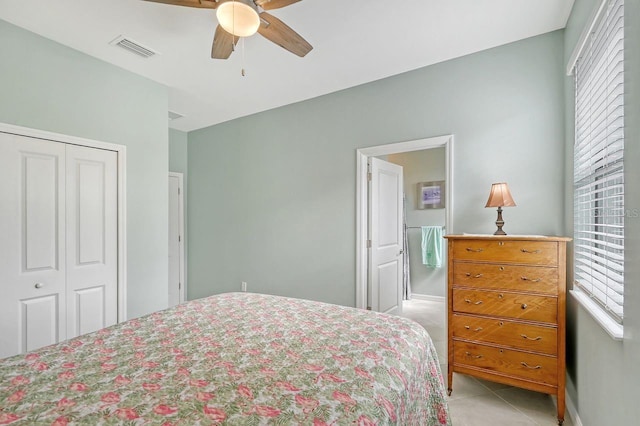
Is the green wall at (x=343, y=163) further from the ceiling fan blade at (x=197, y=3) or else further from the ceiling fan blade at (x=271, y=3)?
the ceiling fan blade at (x=197, y=3)

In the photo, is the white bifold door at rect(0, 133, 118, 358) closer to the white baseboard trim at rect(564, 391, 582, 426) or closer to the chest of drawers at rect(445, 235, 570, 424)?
the chest of drawers at rect(445, 235, 570, 424)

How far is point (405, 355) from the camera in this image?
141cm

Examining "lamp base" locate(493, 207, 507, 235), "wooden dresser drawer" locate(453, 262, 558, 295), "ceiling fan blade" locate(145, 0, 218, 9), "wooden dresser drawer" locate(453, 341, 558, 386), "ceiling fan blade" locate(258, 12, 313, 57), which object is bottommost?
"wooden dresser drawer" locate(453, 341, 558, 386)

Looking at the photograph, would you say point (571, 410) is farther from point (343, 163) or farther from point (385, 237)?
point (343, 163)

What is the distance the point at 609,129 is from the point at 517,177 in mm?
1034

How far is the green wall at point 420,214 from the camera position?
509 cm

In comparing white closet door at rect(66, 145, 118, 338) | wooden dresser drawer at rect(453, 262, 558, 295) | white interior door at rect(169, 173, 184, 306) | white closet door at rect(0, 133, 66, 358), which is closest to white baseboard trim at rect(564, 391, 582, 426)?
wooden dresser drawer at rect(453, 262, 558, 295)

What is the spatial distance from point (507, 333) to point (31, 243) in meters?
3.51

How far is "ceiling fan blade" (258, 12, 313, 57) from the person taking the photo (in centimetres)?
184

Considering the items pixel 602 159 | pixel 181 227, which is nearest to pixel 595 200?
pixel 602 159

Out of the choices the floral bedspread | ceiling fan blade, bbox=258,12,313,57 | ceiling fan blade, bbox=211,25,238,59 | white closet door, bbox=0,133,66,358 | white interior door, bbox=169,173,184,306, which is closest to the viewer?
the floral bedspread

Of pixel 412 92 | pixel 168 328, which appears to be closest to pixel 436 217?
pixel 412 92

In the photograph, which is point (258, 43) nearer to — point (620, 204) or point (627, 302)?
point (620, 204)

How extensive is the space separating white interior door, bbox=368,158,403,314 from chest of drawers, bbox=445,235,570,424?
1108mm
